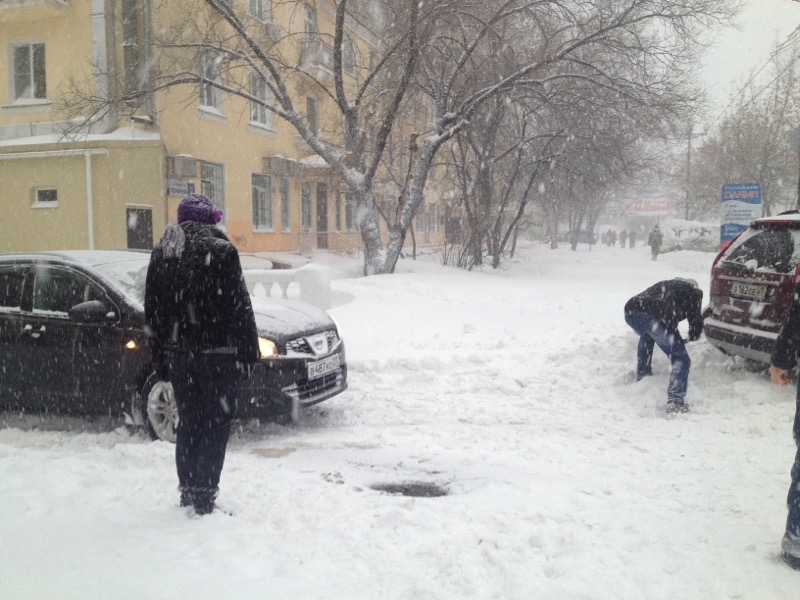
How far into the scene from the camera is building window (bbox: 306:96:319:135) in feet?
89.4

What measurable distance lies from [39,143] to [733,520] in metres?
19.5

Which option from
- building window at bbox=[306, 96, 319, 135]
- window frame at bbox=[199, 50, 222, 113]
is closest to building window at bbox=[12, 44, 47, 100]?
window frame at bbox=[199, 50, 222, 113]

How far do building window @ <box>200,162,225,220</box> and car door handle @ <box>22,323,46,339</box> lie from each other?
15615mm

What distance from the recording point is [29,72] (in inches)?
739

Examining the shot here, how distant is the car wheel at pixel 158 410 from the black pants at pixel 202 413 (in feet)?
5.04

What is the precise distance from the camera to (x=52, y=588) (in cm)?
278

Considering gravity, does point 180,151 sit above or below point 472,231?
above

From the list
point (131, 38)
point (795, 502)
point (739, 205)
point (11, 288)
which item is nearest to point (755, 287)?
point (795, 502)

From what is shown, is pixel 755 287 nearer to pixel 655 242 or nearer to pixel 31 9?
pixel 31 9

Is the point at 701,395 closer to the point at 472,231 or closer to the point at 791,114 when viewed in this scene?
the point at 472,231

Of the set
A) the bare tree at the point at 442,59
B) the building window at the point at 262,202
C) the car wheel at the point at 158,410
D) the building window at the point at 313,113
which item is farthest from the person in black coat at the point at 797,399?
the building window at the point at 313,113

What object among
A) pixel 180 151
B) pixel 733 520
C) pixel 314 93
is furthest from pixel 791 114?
pixel 733 520

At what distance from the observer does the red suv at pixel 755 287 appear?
225 inches

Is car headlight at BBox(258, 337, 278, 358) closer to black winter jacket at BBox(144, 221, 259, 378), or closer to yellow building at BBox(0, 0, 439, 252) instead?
black winter jacket at BBox(144, 221, 259, 378)
